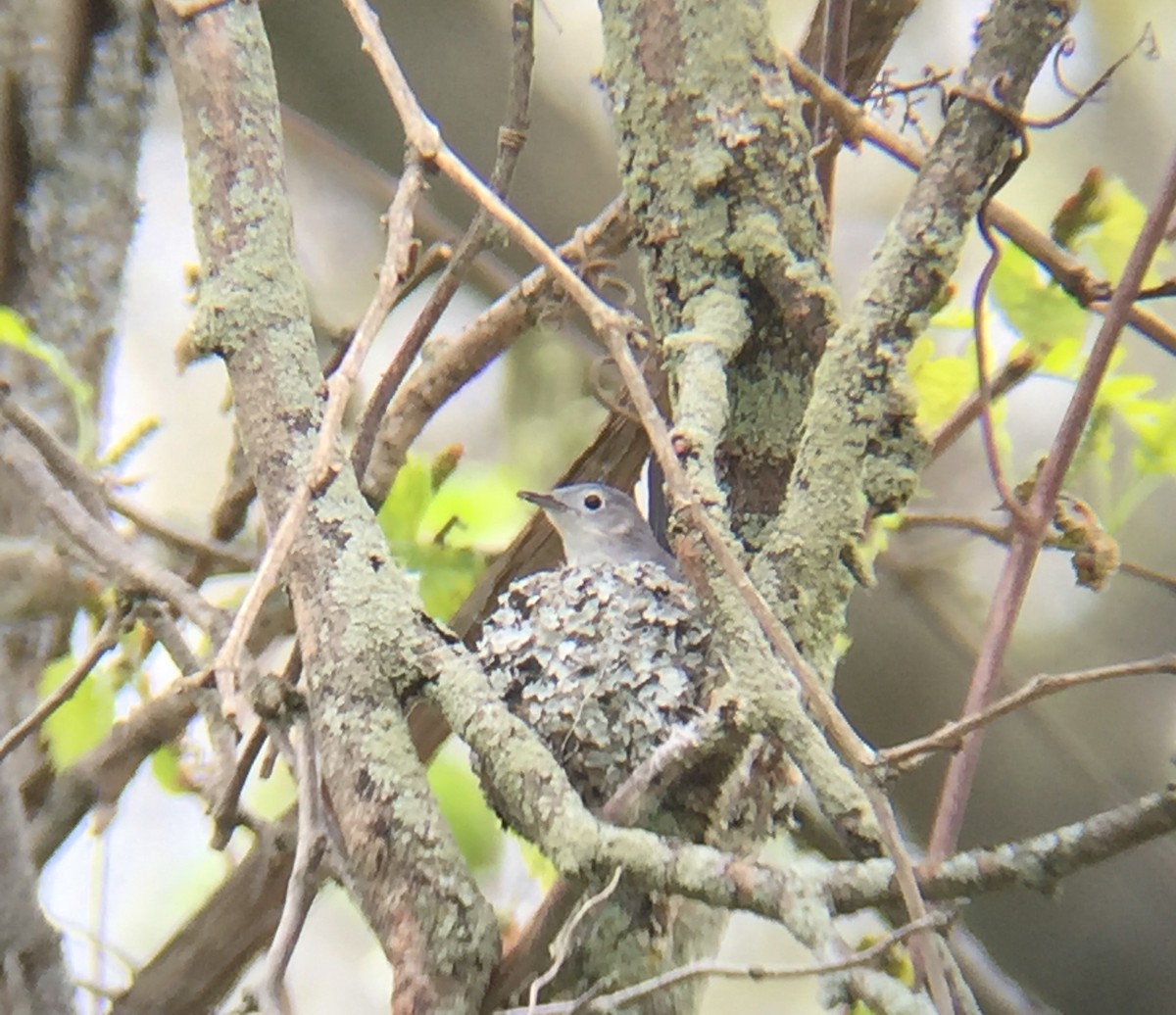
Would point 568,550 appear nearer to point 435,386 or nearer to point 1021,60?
point 435,386

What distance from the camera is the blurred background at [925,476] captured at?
2018 millimetres

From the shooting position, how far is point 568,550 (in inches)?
71.7

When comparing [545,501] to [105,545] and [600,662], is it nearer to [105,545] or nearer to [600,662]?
[600,662]

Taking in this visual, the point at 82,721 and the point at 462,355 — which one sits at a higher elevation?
the point at 462,355

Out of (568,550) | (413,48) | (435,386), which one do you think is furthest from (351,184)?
(435,386)

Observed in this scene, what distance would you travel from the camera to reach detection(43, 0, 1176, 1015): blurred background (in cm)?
202

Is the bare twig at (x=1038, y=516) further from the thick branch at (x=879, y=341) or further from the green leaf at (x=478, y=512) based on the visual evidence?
the green leaf at (x=478, y=512)

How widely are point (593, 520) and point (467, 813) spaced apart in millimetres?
405

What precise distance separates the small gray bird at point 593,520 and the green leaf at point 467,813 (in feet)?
1.00

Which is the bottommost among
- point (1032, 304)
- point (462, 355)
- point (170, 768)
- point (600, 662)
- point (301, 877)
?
point (170, 768)

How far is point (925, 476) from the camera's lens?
2273mm

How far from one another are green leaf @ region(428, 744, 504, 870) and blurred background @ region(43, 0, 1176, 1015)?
17cm

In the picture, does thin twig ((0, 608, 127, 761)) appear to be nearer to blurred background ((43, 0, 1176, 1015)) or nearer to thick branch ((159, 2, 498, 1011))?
thick branch ((159, 2, 498, 1011))

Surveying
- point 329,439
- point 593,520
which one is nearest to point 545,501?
point 593,520
